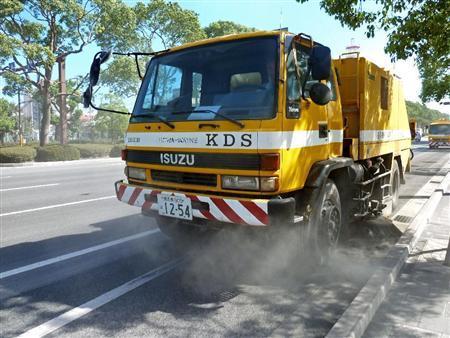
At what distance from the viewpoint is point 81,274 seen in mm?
4402

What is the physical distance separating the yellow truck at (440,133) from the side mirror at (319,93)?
116ft

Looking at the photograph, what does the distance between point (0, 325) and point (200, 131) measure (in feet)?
7.89

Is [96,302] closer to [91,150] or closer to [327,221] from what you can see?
[327,221]

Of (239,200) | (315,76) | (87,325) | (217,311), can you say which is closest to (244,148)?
(239,200)

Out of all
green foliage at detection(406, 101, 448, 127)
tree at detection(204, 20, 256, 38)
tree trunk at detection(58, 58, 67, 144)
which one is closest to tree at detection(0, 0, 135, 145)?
tree trunk at detection(58, 58, 67, 144)

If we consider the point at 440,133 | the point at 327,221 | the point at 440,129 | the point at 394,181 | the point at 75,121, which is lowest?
the point at 327,221

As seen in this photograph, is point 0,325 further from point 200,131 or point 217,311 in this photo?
point 200,131

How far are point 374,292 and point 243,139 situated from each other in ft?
5.99

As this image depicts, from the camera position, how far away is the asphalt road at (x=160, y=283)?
334 cm

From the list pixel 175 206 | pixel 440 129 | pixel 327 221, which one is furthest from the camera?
pixel 440 129

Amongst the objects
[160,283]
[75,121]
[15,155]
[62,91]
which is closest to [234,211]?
[160,283]

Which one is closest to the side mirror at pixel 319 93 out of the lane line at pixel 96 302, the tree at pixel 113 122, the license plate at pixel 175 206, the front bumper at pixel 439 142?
the license plate at pixel 175 206

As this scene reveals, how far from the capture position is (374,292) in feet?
11.9

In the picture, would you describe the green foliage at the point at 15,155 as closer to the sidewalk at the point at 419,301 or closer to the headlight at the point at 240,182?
the headlight at the point at 240,182
